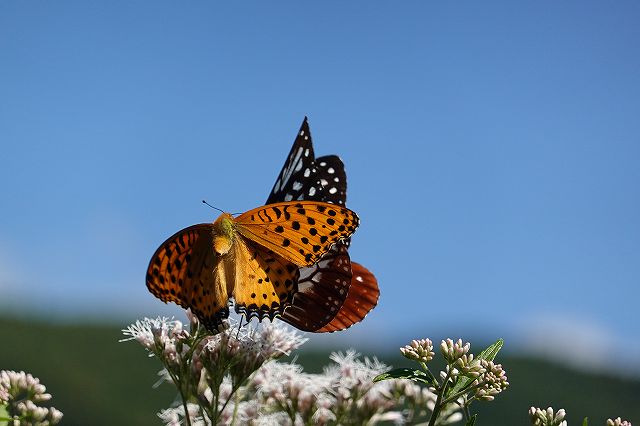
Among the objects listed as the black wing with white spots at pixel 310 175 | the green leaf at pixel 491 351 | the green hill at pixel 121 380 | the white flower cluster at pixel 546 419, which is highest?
the green hill at pixel 121 380

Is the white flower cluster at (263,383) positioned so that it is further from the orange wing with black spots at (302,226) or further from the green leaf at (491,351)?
the green leaf at (491,351)

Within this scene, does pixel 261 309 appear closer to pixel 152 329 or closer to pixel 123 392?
pixel 152 329

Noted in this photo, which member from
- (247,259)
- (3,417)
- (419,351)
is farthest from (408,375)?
(3,417)

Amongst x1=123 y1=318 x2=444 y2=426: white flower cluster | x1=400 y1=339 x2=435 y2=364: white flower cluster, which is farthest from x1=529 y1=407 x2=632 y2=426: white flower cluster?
x1=123 y1=318 x2=444 y2=426: white flower cluster

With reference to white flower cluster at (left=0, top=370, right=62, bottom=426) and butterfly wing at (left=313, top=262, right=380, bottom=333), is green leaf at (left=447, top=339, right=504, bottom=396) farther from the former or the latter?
white flower cluster at (left=0, top=370, right=62, bottom=426)

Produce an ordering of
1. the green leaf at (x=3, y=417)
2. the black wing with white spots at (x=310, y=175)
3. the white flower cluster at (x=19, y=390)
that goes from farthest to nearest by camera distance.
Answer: the black wing with white spots at (x=310, y=175), the white flower cluster at (x=19, y=390), the green leaf at (x=3, y=417)

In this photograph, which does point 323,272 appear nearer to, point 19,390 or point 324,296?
point 324,296

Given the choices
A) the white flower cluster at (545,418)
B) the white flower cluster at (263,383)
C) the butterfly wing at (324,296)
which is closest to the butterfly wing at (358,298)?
the butterfly wing at (324,296)

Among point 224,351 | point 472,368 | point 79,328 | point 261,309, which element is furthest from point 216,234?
point 79,328
